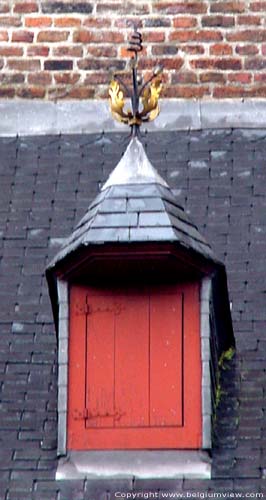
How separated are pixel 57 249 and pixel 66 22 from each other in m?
1.96

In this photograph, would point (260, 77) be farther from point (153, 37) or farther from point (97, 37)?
point (97, 37)

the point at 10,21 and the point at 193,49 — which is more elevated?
the point at 10,21

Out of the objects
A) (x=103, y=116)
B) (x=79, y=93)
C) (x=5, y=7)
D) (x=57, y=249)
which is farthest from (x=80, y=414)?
(x=5, y=7)

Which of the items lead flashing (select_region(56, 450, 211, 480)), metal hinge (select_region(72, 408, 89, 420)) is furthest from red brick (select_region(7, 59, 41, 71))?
lead flashing (select_region(56, 450, 211, 480))

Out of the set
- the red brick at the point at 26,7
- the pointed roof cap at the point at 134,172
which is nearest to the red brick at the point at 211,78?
the red brick at the point at 26,7

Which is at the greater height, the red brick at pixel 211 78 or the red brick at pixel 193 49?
the red brick at pixel 193 49

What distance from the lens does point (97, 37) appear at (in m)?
11.9

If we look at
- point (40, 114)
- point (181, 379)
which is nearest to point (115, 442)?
point (181, 379)

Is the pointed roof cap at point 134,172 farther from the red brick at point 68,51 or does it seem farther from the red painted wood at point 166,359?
the red brick at point 68,51

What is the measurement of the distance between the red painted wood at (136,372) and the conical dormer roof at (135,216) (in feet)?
0.82

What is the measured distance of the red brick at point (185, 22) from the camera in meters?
11.9

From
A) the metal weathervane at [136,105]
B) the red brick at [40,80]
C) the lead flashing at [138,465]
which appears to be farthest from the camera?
the red brick at [40,80]

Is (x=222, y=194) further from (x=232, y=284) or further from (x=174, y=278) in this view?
(x=174, y=278)

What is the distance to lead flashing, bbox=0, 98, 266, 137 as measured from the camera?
1143 cm
